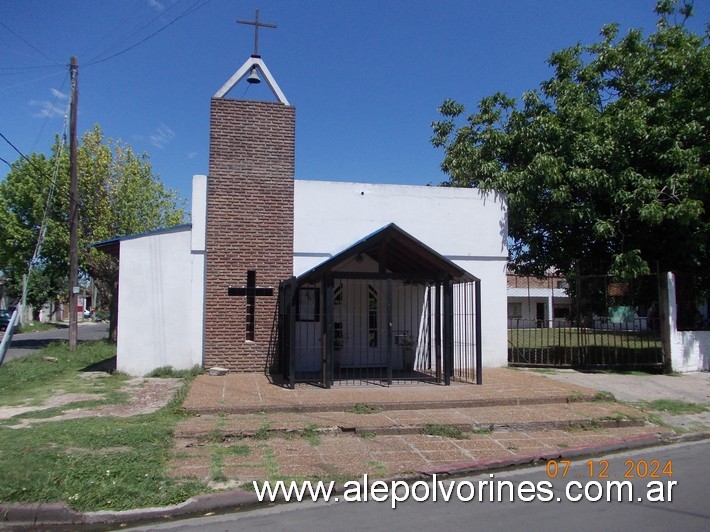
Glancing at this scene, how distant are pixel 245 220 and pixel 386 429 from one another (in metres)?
7.05

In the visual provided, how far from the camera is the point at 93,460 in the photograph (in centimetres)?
631

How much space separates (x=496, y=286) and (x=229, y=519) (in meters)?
10.9

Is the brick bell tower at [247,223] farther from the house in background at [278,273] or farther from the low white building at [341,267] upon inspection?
the low white building at [341,267]

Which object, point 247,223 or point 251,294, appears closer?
point 251,294

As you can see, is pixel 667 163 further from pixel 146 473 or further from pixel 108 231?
pixel 108 231

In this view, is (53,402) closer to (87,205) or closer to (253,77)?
(253,77)

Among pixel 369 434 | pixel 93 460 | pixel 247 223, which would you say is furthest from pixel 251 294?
pixel 93 460

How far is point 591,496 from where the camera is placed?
18.7 feet

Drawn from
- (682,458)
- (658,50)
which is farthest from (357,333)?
(658,50)

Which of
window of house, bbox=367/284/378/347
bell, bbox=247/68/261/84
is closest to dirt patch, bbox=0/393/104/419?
window of house, bbox=367/284/378/347

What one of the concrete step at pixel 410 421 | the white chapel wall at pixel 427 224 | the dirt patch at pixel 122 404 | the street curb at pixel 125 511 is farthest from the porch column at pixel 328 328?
the street curb at pixel 125 511

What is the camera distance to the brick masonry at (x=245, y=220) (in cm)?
1309

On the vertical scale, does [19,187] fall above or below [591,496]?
above

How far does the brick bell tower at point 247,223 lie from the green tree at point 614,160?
5524 millimetres
